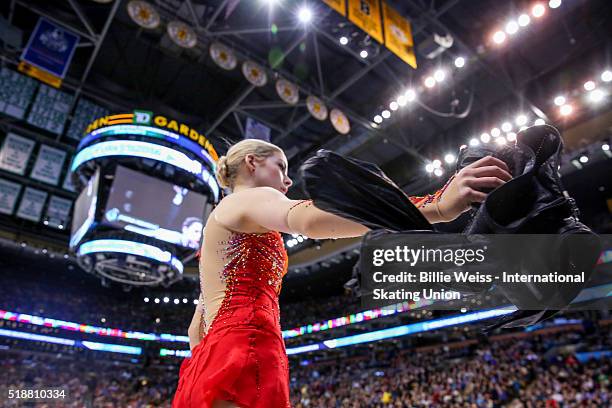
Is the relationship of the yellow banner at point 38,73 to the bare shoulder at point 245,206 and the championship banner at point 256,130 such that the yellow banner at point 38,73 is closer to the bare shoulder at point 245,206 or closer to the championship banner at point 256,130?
the championship banner at point 256,130

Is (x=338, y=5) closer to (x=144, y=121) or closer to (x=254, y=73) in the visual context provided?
(x=254, y=73)

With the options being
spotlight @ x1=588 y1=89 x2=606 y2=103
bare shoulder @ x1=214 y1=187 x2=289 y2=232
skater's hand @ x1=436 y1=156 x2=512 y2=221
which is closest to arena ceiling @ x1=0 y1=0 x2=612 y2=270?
spotlight @ x1=588 y1=89 x2=606 y2=103

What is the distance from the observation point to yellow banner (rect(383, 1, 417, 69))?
8797mm

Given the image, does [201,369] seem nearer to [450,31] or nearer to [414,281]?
[414,281]

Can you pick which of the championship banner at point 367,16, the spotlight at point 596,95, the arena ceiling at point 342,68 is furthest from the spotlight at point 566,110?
the championship banner at point 367,16

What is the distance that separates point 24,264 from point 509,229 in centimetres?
3372

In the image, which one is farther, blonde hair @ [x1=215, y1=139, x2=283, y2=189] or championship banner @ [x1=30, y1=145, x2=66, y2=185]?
championship banner @ [x1=30, y1=145, x2=66, y2=185]

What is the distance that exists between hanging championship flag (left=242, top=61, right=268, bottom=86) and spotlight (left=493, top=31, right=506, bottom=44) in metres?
5.79

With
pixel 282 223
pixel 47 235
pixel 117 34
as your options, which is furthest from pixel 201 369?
pixel 47 235

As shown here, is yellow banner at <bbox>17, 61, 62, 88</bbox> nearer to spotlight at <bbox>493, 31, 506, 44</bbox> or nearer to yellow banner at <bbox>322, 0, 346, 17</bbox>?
yellow banner at <bbox>322, 0, 346, 17</bbox>

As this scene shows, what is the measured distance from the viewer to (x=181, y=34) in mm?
10344

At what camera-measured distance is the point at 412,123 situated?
15172 millimetres

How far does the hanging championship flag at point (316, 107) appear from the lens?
12499 mm

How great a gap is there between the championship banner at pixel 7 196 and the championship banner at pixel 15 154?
8.65ft
